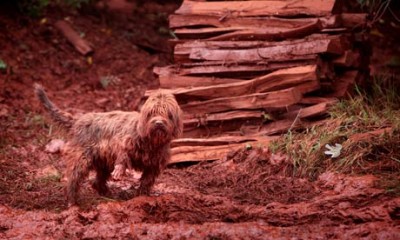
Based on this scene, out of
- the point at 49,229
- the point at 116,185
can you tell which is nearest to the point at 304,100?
the point at 116,185

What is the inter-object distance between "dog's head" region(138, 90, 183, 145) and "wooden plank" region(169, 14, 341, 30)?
3.11m

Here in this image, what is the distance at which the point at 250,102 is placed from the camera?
918 centimetres

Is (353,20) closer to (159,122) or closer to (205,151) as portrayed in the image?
(205,151)

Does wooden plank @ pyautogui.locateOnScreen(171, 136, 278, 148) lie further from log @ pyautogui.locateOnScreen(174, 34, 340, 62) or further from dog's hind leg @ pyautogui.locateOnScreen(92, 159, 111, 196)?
dog's hind leg @ pyautogui.locateOnScreen(92, 159, 111, 196)

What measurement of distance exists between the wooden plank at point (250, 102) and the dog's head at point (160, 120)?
2220 millimetres

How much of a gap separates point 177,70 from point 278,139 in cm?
212

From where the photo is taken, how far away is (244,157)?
859 centimetres

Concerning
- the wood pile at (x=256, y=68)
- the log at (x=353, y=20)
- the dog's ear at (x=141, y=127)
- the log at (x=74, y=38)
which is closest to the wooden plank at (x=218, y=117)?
the wood pile at (x=256, y=68)

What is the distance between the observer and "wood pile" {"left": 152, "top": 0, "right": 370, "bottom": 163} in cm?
901

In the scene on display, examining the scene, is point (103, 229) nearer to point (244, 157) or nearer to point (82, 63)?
point (244, 157)

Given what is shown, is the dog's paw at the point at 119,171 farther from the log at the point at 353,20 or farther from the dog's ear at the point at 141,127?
the log at the point at 353,20

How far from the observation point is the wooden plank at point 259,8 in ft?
31.5

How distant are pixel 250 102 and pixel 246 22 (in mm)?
1409

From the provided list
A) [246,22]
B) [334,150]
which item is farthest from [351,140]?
[246,22]
